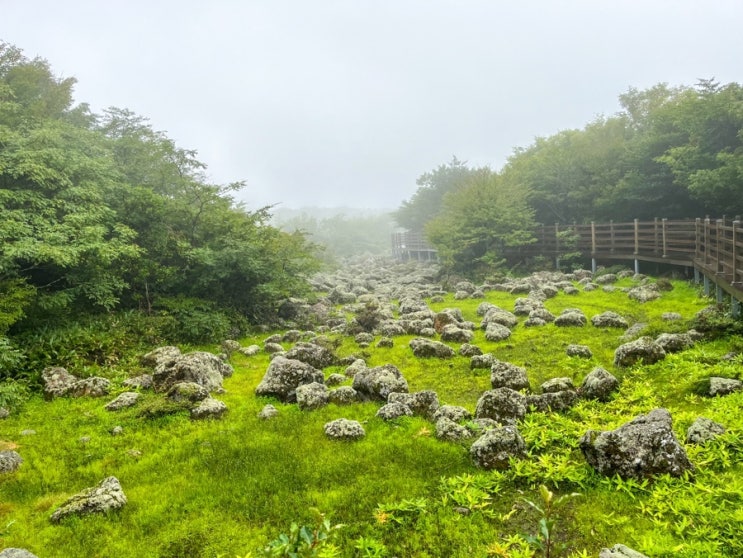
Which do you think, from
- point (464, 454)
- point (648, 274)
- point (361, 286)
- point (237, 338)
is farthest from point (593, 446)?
point (361, 286)

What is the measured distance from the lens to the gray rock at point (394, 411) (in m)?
7.91

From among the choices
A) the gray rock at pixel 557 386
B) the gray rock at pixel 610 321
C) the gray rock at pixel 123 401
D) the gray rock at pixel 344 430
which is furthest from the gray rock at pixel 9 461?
the gray rock at pixel 610 321

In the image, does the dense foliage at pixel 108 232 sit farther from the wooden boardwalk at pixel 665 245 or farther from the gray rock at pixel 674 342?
the wooden boardwalk at pixel 665 245

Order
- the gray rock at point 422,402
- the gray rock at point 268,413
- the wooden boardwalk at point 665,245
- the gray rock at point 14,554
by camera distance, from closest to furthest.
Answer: the gray rock at point 14,554, the gray rock at point 422,402, the gray rock at point 268,413, the wooden boardwalk at point 665,245

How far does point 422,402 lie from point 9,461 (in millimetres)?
6704

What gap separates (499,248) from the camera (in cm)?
3142

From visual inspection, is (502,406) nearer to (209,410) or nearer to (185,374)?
(209,410)

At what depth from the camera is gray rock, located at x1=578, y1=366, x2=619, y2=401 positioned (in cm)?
816

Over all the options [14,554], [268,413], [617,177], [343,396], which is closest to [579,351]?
[343,396]

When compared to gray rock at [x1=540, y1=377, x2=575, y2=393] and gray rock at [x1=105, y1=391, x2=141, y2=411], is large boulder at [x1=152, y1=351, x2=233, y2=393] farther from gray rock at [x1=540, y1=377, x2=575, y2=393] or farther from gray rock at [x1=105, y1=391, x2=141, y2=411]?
gray rock at [x1=540, y1=377, x2=575, y2=393]

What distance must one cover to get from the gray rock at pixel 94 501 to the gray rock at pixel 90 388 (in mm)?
4724

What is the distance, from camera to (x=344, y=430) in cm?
733

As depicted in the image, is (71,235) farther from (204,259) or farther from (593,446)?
(593,446)

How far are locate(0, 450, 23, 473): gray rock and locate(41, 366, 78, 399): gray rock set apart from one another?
3.05m
